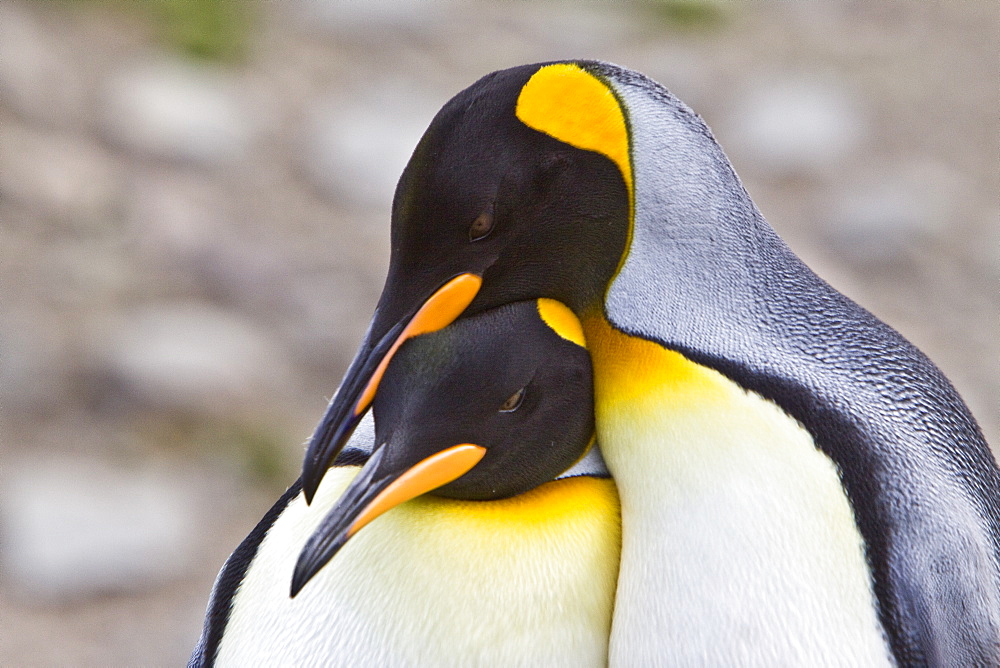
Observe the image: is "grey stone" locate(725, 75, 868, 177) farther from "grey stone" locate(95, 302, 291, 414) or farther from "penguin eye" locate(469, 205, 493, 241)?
"penguin eye" locate(469, 205, 493, 241)

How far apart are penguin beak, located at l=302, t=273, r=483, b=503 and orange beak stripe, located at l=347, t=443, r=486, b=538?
0.04 m

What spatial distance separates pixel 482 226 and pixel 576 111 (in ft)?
0.39

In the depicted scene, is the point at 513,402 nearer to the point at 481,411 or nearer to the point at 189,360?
the point at 481,411

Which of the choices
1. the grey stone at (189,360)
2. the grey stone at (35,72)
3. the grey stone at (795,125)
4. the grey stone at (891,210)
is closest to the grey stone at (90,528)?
the grey stone at (189,360)

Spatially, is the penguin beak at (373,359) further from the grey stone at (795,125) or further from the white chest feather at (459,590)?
the grey stone at (795,125)

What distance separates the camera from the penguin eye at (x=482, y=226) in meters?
0.80

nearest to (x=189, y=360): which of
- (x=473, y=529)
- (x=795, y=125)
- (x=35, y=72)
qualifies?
(x=35, y=72)

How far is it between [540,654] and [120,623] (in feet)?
5.57

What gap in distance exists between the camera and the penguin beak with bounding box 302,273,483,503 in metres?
0.76

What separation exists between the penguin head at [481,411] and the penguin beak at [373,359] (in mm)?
13

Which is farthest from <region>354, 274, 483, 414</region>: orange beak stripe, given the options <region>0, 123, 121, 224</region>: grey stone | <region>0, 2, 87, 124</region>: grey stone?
<region>0, 2, 87, 124</region>: grey stone

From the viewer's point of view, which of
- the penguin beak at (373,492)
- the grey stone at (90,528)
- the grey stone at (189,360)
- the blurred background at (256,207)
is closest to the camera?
the penguin beak at (373,492)

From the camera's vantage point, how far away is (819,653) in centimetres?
76

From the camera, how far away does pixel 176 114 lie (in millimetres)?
3508
